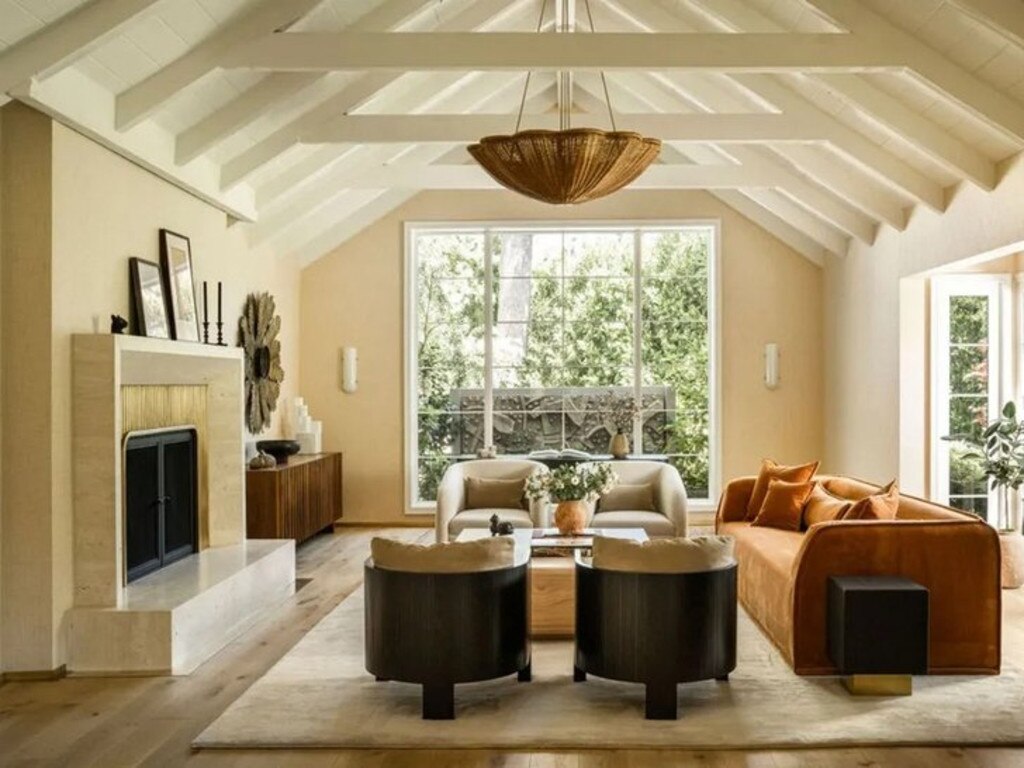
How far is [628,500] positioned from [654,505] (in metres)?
0.21

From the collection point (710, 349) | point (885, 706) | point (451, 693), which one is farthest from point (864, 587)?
point (710, 349)

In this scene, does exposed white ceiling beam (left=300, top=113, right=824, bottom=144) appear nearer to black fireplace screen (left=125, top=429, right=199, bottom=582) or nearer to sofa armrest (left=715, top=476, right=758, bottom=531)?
black fireplace screen (left=125, top=429, right=199, bottom=582)

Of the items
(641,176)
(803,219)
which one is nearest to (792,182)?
(803,219)

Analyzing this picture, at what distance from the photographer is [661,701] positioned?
434 cm

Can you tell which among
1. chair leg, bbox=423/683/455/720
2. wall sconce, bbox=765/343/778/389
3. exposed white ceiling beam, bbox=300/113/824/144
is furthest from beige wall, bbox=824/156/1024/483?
chair leg, bbox=423/683/455/720

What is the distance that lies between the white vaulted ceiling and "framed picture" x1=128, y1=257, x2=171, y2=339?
587 mm

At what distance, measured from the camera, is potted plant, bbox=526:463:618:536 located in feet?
21.4

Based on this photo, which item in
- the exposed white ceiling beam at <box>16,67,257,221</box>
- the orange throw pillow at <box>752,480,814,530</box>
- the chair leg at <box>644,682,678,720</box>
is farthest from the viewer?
the orange throw pillow at <box>752,480,814,530</box>

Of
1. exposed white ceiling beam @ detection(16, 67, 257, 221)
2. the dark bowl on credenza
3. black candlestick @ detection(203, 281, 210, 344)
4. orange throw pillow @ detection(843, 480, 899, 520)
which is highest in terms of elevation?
exposed white ceiling beam @ detection(16, 67, 257, 221)

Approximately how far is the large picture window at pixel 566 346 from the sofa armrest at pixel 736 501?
3.03m

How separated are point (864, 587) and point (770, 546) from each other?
1.44m

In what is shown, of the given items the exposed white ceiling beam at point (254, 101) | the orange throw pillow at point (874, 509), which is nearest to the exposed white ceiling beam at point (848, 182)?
the exposed white ceiling beam at point (254, 101)

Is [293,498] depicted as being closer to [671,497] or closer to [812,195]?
[671,497]

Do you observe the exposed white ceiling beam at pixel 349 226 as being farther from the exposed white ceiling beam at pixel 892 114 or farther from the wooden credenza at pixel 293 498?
the exposed white ceiling beam at pixel 892 114
